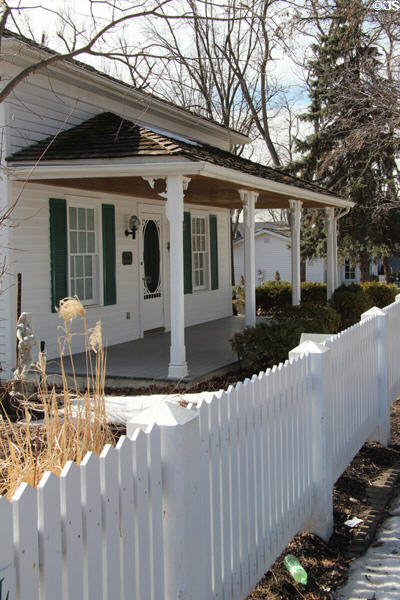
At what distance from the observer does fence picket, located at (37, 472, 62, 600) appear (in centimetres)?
181

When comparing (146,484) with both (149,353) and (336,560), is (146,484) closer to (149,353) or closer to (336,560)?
(336,560)

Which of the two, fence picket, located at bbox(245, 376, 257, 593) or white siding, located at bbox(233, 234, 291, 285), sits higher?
white siding, located at bbox(233, 234, 291, 285)

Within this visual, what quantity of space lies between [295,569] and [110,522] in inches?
74.7

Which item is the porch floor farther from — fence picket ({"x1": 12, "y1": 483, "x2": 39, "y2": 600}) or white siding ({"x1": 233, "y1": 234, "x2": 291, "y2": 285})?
white siding ({"x1": 233, "y1": 234, "x2": 291, "y2": 285})

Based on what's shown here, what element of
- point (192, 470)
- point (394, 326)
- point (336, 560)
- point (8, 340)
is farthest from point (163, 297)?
point (192, 470)

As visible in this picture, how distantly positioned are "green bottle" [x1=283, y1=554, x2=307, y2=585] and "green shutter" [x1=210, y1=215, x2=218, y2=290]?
1128 centimetres

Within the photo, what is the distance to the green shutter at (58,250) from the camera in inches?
376

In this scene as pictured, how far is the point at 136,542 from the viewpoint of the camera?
2307mm

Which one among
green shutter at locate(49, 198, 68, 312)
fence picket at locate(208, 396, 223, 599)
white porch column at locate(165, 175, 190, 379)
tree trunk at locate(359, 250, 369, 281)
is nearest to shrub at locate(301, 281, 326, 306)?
tree trunk at locate(359, 250, 369, 281)

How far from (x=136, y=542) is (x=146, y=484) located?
202 mm

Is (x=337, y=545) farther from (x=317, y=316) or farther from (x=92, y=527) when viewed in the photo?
(x=317, y=316)

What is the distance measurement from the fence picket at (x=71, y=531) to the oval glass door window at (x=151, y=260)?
1042 centimetres

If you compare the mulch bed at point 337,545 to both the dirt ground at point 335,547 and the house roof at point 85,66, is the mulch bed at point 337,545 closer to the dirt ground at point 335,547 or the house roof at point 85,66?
the dirt ground at point 335,547

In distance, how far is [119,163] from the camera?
825 centimetres
